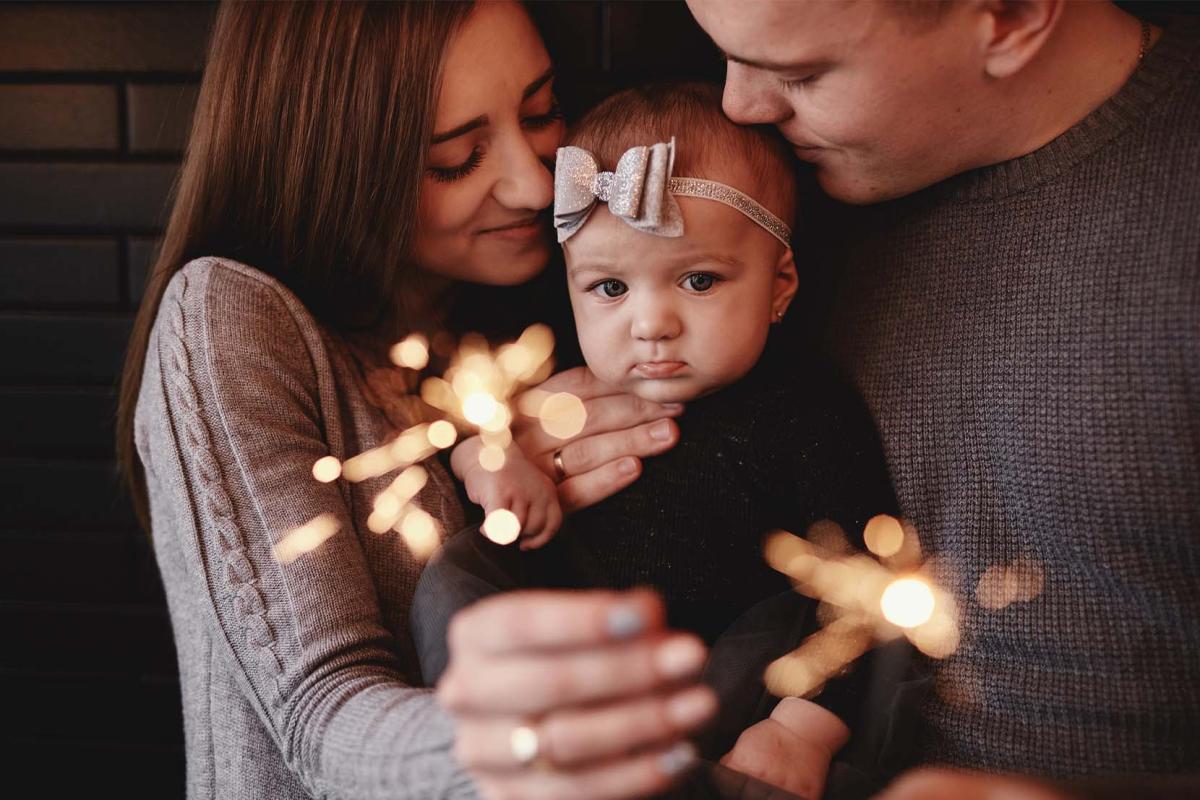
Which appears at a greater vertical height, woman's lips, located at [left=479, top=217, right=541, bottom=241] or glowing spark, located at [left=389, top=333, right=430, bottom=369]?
woman's lips, located at [left=479, top=217, right=541, bottom=241]

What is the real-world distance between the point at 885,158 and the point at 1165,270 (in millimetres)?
358

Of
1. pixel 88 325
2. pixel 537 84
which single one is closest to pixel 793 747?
pixel 537 84

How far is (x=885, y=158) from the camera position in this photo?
1229mm

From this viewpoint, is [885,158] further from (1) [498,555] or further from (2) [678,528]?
(1) [498,555]

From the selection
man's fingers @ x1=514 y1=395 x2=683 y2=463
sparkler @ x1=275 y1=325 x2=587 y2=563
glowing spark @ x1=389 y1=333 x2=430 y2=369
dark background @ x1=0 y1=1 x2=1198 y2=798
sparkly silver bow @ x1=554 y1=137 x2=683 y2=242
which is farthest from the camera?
dark background @ x1=0 y1=1 x2=1198 y2=798

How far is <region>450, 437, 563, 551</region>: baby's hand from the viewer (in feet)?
4.44

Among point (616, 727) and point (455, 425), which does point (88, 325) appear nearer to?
point (455, 425)

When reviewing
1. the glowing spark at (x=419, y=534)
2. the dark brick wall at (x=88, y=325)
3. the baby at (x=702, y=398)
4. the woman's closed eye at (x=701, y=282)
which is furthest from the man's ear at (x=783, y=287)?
the glowing spark at (x=419, y=534)

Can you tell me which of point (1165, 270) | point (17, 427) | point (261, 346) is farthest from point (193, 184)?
point (1165, 270)

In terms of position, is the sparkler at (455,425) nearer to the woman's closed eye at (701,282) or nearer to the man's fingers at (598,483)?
the man's fingers at (598,483)

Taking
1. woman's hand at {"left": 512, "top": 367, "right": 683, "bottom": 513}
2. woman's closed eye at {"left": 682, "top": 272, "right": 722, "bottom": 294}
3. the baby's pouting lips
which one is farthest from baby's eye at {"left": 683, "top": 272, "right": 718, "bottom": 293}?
woman's hand at {"left": 512, "top": 367, "right": 683, "bottom": 513}

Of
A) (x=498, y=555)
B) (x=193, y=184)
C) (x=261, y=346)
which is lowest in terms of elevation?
(x=498, y=555)

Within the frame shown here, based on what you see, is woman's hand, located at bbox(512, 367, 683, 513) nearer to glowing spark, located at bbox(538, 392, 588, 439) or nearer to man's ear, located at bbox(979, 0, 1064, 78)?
glowing spark, located at bbox(538, 392, 588, 439)

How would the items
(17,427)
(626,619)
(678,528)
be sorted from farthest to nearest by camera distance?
1. (17,427)
2. (678,528)
3. (626,619)
